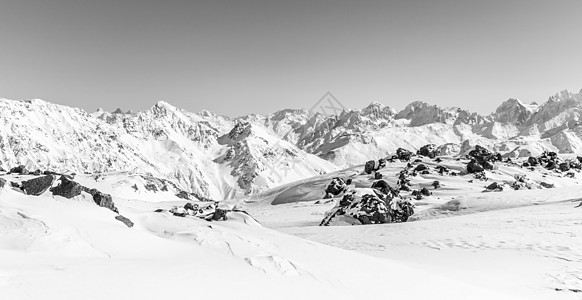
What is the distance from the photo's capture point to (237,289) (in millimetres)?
5961

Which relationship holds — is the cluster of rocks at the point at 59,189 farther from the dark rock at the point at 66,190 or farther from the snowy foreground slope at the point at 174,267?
the snowy foreground slope at the point at 174,267

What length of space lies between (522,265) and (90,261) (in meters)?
12.4

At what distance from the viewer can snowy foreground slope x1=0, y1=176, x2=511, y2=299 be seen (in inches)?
211

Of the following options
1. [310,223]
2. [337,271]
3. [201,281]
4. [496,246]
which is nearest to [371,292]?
[337,271]

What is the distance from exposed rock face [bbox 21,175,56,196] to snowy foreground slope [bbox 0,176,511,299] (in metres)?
4.28

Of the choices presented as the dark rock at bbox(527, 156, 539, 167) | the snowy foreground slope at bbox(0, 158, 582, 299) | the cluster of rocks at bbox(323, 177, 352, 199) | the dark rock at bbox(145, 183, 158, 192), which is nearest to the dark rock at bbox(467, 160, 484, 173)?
the cluster of rocks at bbox(323, 177, 352, 199)

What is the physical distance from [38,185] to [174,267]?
12143mm

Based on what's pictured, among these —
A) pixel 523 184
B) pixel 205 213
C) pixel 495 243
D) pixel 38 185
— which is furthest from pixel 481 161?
pixel 38 185

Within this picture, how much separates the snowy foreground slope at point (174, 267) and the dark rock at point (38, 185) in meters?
4.28

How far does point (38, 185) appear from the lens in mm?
15000

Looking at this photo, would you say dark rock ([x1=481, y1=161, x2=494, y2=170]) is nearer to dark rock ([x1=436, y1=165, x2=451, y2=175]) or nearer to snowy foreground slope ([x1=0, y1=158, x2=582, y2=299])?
dark rock ([x1=436, y1=165, x2=451, y2=175])

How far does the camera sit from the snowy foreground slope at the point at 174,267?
17.6 ft

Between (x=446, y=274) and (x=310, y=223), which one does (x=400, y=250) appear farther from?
(x=310, y=223)

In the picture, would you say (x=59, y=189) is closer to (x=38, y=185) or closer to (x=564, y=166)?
(x=38, y=185)
